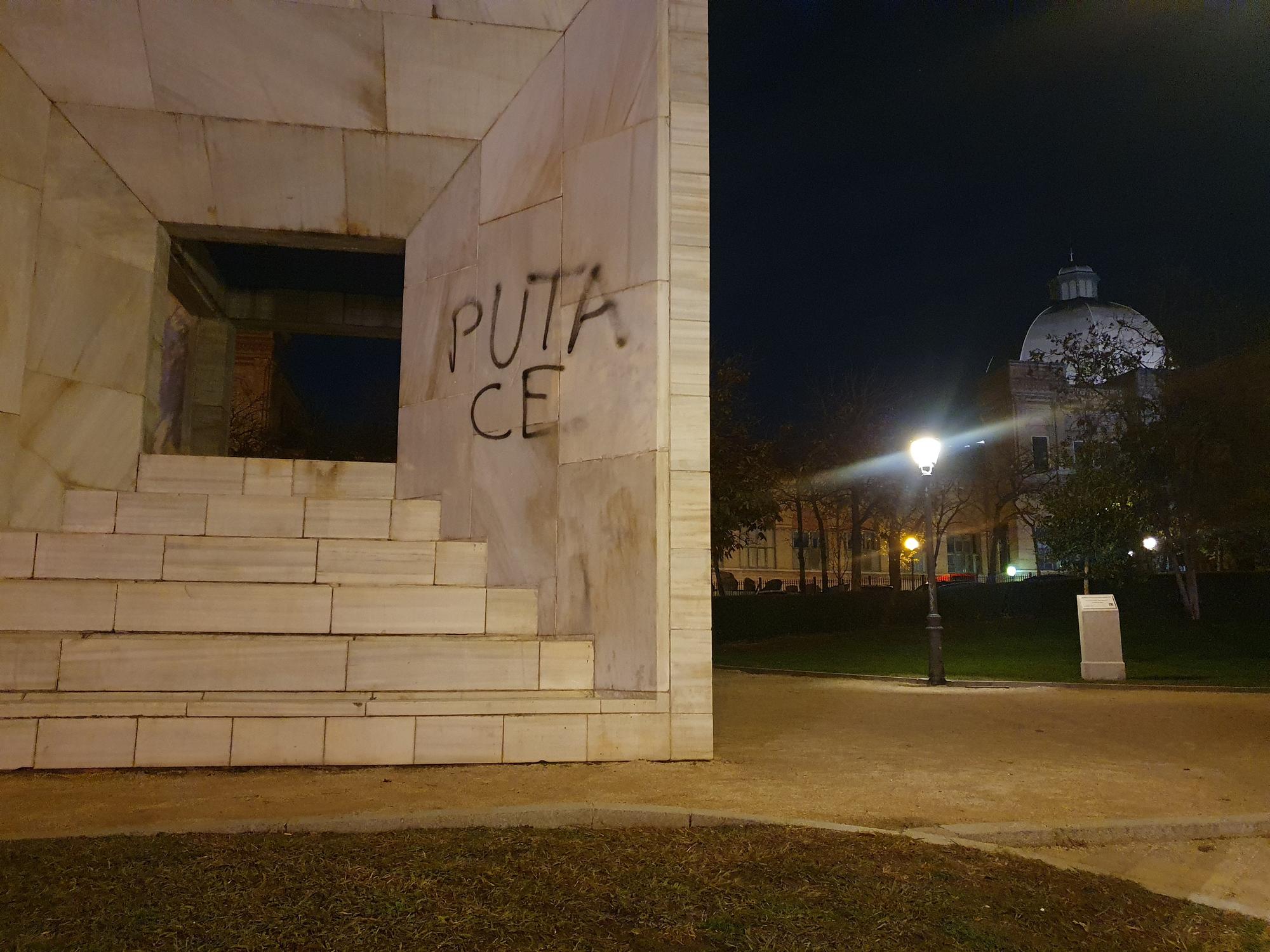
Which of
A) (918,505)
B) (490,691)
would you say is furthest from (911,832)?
(918,505)

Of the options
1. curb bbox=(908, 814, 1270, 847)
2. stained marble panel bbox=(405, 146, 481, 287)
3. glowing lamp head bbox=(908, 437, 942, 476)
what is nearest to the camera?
curb bbox=(908, 814, 1270, 847)

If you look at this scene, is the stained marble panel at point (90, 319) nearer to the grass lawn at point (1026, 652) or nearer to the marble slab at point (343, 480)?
the marble slab at point (343, 480)

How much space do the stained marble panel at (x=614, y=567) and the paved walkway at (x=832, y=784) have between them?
876 mm

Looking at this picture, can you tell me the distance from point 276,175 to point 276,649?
4743mm

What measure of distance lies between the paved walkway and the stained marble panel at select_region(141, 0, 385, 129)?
6082 millimetres

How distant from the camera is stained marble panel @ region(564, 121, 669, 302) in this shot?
24.6ft

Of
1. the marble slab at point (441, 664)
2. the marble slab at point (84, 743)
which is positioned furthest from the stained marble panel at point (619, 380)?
the marble slab at point (84, 743)

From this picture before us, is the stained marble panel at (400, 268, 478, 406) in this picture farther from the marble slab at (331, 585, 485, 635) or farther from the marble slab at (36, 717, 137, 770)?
the marble slab at (36, 717, 137, 770)

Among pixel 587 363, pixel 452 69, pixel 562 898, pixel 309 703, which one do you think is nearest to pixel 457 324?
pixel 587 363

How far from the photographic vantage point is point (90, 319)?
8148mm

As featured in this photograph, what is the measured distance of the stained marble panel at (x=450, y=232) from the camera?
8851 millimetres

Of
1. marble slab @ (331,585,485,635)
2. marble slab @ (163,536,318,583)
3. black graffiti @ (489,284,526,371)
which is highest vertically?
black graffiti @ (489,284,526,371)

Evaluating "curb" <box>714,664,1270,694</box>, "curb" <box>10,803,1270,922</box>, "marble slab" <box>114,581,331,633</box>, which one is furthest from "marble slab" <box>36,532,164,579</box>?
"curb" <box>714,664,1270,694</box>

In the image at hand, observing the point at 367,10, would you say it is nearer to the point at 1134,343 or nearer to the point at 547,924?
the point at 547,924
